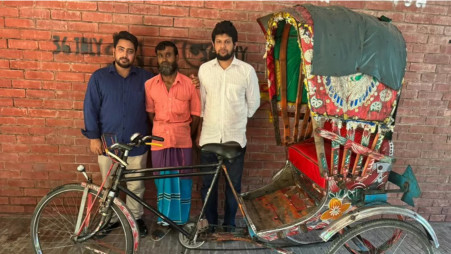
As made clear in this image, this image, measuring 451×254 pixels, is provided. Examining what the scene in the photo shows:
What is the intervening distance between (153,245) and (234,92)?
1838mm

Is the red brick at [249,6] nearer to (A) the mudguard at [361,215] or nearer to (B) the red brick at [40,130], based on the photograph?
(A) the mudguard at [361,215]

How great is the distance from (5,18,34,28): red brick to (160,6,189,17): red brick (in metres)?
1.38

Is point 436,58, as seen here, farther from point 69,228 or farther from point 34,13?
point 69,228

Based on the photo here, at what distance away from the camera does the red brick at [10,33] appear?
2.91m

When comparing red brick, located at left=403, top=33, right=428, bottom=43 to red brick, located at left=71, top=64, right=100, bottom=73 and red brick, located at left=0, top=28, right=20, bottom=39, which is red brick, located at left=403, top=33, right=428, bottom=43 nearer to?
red brick, located at left=71, top=64, right=100, bottom=73

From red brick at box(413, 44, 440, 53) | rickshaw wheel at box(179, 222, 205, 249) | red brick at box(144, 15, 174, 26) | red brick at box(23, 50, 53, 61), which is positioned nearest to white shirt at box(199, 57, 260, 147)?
red brick at box(144, 15, 174, 26)

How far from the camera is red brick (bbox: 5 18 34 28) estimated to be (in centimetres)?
290

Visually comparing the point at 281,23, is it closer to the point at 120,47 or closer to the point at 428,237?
the point at 120,47

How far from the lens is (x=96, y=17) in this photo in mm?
2963

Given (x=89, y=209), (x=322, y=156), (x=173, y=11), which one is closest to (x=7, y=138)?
(x=89, y=209)

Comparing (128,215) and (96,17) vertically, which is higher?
(96,17)

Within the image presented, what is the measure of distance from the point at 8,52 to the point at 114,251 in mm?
2375

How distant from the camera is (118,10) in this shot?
296 centimetres

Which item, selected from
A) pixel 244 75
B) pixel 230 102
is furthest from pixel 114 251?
pixel 244 75
